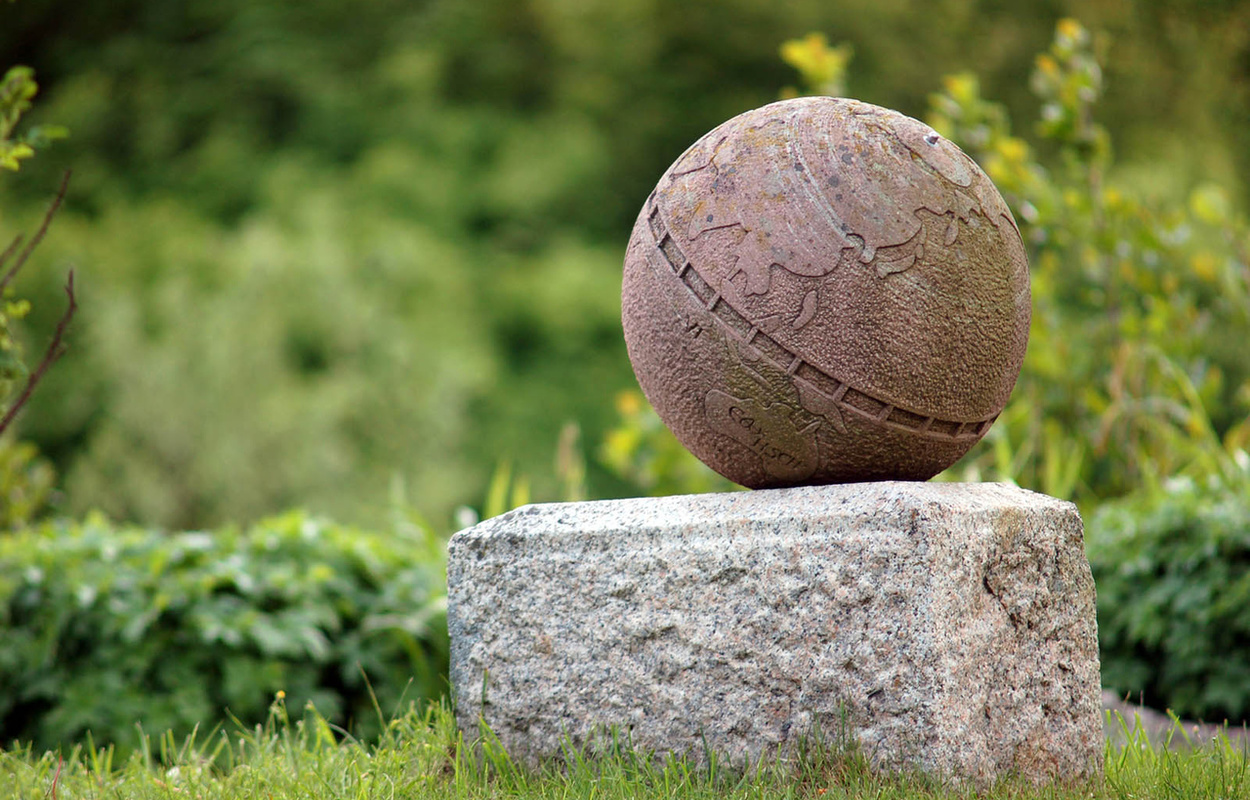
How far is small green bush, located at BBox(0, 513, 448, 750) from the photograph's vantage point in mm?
4207

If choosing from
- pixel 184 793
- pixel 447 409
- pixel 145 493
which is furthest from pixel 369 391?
pixel 184 793

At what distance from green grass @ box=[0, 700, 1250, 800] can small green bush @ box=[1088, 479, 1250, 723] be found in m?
1.22

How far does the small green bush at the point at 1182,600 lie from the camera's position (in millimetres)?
4230

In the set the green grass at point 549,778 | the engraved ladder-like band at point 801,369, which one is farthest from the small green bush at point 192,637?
the engraved ladder-like band at point 801,369

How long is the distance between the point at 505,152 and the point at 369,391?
447 cm

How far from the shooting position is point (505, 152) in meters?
13.2

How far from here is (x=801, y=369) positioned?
275cm

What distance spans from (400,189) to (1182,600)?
10.4 meters

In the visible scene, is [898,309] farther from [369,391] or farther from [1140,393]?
[369,391]

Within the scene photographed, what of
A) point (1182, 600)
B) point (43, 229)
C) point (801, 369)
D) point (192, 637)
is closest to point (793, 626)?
point (801, 369)

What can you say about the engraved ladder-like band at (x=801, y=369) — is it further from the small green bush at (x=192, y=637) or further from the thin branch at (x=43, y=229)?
the small green bush at (x=192, y=637)

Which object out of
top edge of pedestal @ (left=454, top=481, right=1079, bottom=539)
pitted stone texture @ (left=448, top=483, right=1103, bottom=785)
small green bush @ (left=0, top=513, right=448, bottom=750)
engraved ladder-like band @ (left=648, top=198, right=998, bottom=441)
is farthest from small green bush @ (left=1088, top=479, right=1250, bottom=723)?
small green bush @ (left=0, top=513, right=448, bottom=750)

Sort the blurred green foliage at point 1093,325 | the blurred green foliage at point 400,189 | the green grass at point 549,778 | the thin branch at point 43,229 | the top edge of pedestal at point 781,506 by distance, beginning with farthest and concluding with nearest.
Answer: the blurred green foliage at point 400,189 → the blurred green foliage at point 1093,325 → the thin branch at point 43,229 → the top edge of pedestal at point 781,506 → the green grass at point 549,778

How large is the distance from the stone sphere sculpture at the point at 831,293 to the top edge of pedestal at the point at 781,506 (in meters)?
0.16
